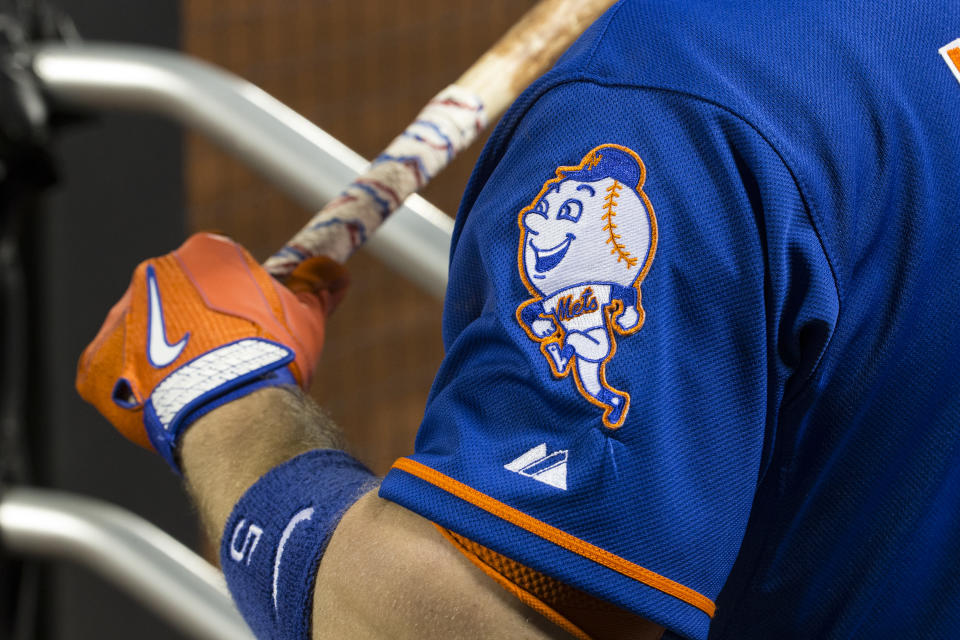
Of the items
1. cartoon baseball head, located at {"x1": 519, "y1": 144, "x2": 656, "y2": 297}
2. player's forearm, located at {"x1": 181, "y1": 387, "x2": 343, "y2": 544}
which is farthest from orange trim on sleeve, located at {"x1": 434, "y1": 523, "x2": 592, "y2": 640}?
player's forearm, located at {"x1": 181, "y1": 387, "x2": 343, "y2": 544}

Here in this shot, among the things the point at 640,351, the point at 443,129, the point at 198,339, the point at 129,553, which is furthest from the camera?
the point at 129,553

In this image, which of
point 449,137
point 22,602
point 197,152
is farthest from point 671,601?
point 197,152

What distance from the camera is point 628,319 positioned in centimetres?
53

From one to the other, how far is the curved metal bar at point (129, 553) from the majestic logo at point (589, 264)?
705 mm

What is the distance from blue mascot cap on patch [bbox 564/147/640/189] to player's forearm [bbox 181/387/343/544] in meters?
0.35

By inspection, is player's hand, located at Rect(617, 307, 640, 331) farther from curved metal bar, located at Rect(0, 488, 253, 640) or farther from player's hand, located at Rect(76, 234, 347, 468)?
curved metal bar, located at Rect(0, 488, 253, 640)

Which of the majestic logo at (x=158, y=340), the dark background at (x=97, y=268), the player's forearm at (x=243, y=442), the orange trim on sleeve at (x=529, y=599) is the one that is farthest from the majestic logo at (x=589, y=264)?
the dark background at (x=97, y=268)

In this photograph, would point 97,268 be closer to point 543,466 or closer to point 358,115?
point 543,466

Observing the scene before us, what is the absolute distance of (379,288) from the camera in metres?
3.07

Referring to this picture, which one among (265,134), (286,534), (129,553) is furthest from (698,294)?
(129,553)

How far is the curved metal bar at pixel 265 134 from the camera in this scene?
107 cm

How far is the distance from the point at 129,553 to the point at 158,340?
0.42 meters

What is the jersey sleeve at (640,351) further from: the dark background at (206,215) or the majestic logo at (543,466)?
the dark background at (206,215)

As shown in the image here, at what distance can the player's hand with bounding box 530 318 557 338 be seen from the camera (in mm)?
544
